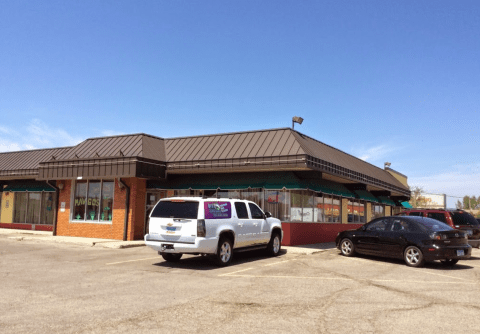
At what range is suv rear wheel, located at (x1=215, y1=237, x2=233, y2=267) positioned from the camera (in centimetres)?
1163

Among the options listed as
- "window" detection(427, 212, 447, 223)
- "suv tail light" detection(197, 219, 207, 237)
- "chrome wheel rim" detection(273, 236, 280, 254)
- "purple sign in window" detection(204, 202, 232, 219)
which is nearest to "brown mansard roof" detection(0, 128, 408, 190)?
"chrome wheel rim" detection(273, 236, 280, 254)

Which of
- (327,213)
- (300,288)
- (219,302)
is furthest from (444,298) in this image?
(327,213)

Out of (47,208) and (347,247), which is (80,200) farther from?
(347,247)

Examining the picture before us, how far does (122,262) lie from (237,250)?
138 inches

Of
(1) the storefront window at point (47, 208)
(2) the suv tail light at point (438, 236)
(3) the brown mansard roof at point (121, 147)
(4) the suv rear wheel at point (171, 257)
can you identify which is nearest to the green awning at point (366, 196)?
(3) the brown mansard roof at point (121, 147)

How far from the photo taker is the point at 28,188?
26266mm

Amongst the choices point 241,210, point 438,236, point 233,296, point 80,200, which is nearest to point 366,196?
point 438,236

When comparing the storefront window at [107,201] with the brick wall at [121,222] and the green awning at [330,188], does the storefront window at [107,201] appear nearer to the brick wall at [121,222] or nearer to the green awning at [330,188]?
the brick wall at [121,222]

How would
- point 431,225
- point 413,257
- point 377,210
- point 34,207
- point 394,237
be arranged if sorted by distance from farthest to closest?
point 377,210
point 34,207
point 394,237
point 431,225
point 413,257

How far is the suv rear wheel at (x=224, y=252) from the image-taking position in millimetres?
11633

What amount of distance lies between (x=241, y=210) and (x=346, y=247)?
455 cm

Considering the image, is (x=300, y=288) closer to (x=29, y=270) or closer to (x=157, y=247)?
(x=157, y=247)

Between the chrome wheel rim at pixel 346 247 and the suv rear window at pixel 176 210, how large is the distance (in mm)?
6413

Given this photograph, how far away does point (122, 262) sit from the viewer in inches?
483
